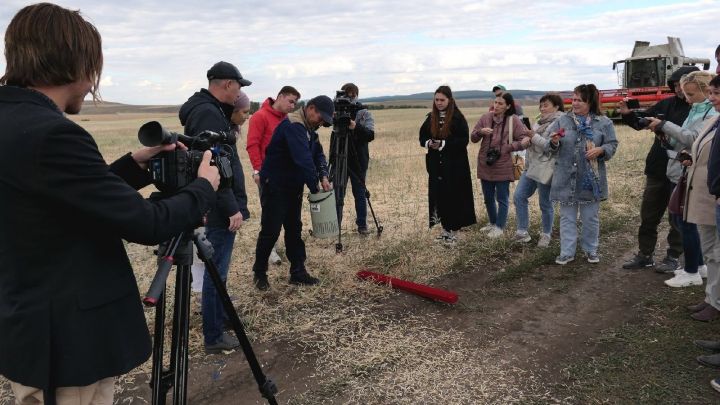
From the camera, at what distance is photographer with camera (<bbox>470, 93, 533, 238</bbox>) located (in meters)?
6.82

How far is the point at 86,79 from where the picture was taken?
1654 mm

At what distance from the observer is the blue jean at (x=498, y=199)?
23.0 ft

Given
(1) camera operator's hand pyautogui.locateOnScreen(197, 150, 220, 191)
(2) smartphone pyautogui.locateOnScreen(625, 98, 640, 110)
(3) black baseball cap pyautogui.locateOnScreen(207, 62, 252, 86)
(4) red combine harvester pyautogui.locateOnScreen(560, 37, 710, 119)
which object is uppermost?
(4) red combine harvester pyautogui.locateOnScreen(560, 37, 710, 119)

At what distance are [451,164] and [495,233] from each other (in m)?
1.12

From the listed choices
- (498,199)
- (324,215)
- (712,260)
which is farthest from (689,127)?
(324,215)

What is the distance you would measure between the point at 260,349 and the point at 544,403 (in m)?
2.08

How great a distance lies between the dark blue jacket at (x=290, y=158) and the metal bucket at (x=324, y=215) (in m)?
0.31

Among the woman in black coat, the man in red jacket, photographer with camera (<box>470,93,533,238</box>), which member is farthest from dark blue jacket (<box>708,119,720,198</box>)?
the man in red jacket

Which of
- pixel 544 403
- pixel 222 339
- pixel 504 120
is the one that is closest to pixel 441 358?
pixel 544 403

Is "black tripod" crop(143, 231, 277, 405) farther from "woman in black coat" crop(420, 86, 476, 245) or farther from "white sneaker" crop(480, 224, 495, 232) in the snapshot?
"white sneaker" crop(480, 224, 495, 232)

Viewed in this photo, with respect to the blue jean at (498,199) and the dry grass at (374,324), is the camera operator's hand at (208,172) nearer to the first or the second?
the dry grass at (374,324)

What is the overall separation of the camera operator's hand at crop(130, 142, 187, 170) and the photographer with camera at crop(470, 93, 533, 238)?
5.34 meters

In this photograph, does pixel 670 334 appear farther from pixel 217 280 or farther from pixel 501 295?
pixel 217 280

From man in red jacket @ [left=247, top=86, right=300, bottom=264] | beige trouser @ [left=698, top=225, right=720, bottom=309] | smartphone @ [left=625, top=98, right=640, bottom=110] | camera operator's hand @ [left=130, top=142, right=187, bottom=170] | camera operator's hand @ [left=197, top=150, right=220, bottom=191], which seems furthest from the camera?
man in red jacket @ [left=247, top=86, right=300, bottom=264]
